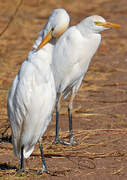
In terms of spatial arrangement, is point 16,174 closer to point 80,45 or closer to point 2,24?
point 80,45

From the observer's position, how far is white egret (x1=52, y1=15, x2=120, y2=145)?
5469 millimetres

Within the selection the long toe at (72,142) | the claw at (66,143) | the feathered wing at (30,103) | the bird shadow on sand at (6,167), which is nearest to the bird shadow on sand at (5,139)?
the claw at (66,143)

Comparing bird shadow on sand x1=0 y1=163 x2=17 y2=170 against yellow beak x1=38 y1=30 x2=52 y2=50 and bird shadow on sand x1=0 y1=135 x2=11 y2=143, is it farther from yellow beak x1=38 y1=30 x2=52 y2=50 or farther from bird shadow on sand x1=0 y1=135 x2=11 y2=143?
yellow beak x1=38 y1=30 x2=52 y2=50

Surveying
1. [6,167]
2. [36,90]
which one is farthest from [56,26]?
[6,167]

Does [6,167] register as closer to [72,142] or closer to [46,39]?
[72,142]

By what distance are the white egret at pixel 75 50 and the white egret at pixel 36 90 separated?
4.08 ft

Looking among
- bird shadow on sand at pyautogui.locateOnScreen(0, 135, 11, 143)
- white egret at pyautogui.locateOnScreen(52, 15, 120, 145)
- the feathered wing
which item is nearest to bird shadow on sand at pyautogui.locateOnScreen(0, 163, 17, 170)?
the feathered wing

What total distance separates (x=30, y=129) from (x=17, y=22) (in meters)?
8.03

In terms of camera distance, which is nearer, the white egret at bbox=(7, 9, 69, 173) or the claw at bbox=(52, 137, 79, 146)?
the white egret at bbox=(7, 9, 69, 173)

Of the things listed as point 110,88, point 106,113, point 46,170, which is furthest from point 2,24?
point 46,170

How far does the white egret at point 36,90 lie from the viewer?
4156 millimetres

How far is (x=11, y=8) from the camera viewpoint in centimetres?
1340

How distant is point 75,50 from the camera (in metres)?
5.59

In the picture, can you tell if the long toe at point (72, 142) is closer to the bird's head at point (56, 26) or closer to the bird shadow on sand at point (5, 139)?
the bird shadow on sand at point (5, 139)
